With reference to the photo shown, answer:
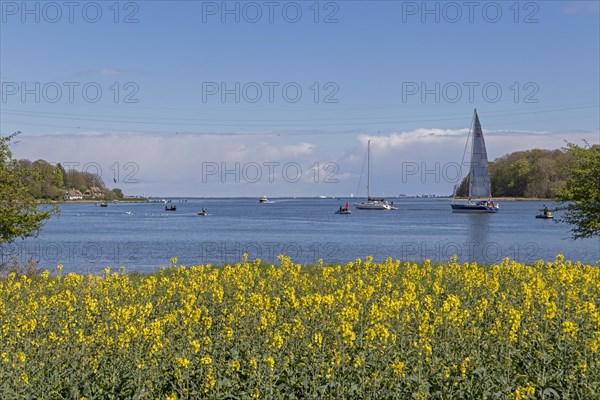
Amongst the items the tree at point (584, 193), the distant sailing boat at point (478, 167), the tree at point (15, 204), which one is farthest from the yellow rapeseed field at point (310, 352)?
the distant sailing boat at point (478, 167)

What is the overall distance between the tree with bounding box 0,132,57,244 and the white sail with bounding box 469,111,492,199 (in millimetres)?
80208

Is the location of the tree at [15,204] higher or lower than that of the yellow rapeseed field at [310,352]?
higher

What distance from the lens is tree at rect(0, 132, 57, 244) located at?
2441 cm

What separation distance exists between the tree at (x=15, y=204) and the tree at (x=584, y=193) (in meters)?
20.6

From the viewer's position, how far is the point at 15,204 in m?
24.9

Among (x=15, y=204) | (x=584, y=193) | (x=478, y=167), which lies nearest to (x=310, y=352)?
(x=15, y=204)

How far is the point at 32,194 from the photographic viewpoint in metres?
26.5

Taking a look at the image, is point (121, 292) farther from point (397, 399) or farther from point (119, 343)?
point (397, 399)

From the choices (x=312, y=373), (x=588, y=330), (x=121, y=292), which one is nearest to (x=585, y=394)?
(x=588, y=330)

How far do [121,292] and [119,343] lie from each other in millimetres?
4954

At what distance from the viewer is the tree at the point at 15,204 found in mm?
24406

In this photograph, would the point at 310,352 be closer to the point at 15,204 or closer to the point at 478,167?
the point at 15,204

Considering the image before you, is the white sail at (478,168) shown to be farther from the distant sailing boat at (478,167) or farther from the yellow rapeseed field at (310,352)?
the yellow rapeseed field at (310,352)

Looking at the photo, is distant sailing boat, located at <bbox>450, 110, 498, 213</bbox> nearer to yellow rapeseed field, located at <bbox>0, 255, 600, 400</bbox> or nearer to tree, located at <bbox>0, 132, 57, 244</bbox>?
tree, located at <bbox>0, 132, 57, 244</bbox>
